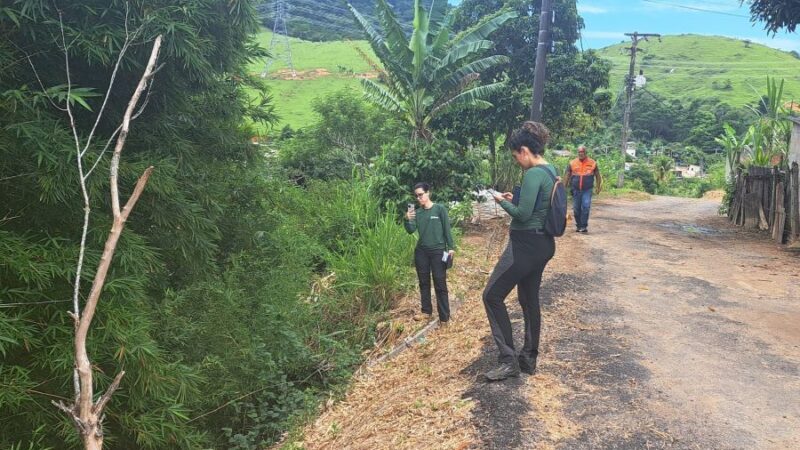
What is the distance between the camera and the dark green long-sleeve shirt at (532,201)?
3.83m

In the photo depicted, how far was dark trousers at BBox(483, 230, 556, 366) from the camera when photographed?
392cm

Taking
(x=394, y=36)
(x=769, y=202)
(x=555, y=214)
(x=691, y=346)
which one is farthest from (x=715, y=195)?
(x=555, y=214)

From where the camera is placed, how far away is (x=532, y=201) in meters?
3.83

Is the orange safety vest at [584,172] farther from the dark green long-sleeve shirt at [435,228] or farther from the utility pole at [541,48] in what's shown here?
the dark green long-sleeve shirt at [435,228]

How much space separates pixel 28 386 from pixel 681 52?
14489 cm

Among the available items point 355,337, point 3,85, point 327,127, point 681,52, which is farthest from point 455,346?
point 681,52

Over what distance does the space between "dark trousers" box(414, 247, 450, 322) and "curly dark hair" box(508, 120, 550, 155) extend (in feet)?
7.98

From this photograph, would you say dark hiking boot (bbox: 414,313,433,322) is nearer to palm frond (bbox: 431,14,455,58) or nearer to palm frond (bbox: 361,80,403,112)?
palm frond (bbox: 361,80,403,112)

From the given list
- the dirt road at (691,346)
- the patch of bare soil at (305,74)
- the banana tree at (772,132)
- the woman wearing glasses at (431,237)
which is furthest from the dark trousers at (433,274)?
the patch of bare soil at (305,74)

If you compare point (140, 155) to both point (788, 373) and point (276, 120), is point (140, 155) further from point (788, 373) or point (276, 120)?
point (788, 373)

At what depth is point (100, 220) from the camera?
339 centimetres

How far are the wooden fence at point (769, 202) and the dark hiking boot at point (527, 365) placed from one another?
798cm

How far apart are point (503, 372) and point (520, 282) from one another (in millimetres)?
743

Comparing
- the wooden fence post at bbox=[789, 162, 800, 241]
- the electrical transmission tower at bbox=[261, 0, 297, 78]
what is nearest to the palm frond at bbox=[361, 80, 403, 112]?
the electrical transmission tower at bbox=[261, 0, 297, 78]
